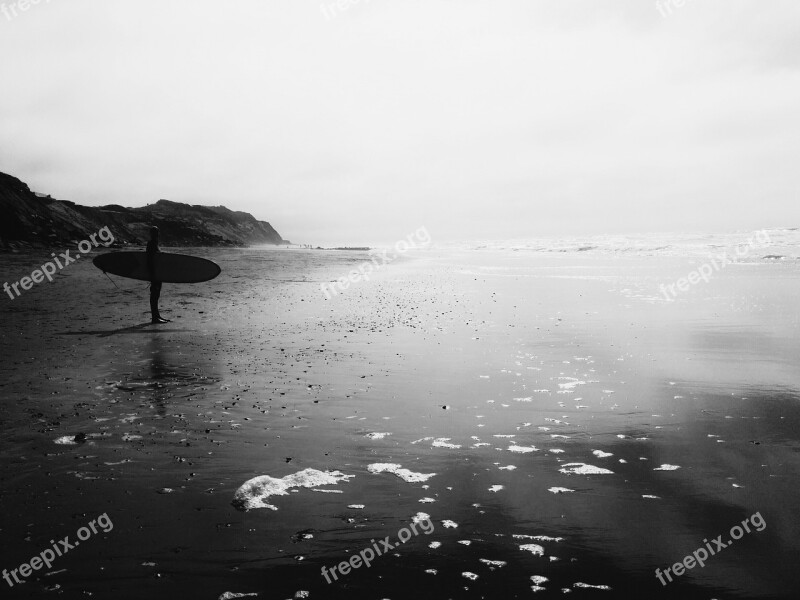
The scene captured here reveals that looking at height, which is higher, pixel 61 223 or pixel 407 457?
pixel 61 223

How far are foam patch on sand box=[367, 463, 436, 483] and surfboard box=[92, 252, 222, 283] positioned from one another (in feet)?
53.8

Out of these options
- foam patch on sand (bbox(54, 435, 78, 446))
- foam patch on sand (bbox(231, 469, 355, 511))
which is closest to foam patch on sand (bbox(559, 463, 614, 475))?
foam patch on sand (bbox(231, 469, 355, 511))

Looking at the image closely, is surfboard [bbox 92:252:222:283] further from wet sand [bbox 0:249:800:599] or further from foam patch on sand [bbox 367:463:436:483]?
foam patch on sand [bbox 367:463:436:483]

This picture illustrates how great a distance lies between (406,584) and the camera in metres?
4.04

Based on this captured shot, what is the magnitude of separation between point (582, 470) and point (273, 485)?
11.8 ft

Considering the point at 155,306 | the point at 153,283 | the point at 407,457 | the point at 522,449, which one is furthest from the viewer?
the point at 153,283

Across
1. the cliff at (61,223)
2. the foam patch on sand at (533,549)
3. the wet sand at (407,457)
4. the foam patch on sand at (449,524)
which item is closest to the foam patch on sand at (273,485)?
the wet sand at (407,457)

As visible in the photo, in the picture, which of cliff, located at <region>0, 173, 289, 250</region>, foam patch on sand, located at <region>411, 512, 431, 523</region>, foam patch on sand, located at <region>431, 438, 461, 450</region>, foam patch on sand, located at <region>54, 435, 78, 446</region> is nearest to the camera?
foam patch on sand, located at <region>411, 512, 431, 523</region>
